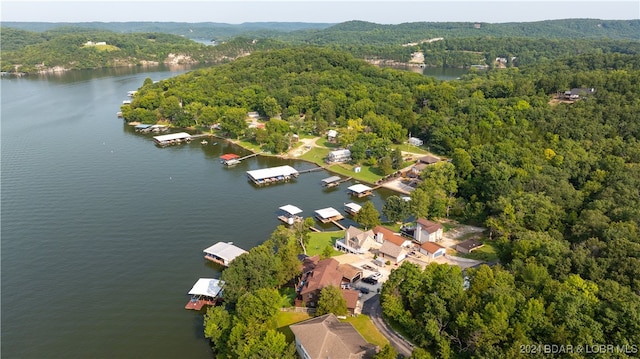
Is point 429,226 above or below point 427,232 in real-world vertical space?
above

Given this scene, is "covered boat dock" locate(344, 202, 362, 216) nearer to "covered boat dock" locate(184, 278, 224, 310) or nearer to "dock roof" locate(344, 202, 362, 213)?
"dock roof" locate(344, 202, 362, 213)

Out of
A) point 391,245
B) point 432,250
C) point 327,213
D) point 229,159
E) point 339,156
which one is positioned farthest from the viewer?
point 229,159

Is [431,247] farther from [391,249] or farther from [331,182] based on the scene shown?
[331,182]

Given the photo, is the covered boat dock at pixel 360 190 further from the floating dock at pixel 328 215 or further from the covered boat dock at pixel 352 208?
the floating dock at pixel 328 215

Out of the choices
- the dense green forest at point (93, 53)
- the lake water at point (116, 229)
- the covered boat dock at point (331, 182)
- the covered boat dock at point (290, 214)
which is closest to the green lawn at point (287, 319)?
the lake water at point (116, 229)

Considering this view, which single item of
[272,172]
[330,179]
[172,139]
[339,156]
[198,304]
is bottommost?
[198,304]

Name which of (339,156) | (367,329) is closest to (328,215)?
(339,156)

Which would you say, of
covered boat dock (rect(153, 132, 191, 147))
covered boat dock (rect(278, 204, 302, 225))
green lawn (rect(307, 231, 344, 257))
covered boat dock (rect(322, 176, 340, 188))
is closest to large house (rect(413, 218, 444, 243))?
green lawn (rect(307, 231, 344, 257))
